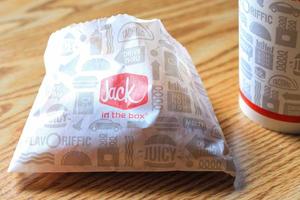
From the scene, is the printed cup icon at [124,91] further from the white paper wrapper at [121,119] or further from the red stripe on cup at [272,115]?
the red stripe on cup at [272,115]

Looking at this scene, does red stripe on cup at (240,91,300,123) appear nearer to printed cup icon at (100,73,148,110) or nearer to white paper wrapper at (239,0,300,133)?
white paper wrapper at (239,0,300,133)

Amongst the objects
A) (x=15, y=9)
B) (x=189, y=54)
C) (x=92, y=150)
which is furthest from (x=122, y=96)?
(x=15, y=9)

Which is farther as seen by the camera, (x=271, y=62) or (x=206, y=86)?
(x=206, y=86)

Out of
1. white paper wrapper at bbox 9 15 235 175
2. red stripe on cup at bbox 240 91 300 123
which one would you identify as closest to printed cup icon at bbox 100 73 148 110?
white paper wrapper at bbox 9 15 235 175

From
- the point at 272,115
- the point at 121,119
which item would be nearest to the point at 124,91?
the point at 121,119

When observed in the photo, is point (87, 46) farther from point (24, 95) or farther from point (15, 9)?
point (15, 9)

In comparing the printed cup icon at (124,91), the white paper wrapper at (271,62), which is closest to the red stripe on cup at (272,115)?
the white paper wrapper at (271,62)

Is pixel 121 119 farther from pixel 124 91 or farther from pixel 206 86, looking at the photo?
pixel 206 86
